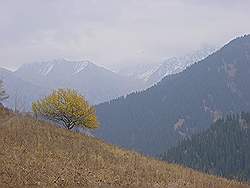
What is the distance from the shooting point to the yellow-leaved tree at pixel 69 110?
6994cm

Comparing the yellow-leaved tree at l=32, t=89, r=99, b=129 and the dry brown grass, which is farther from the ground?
the yellow-leaved tree at l=32, t=89, r=99, b=129

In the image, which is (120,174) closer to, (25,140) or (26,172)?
(26,172)

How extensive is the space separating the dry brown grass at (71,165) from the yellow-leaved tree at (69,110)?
1824 cm

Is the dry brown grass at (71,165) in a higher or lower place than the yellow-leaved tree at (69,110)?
lower

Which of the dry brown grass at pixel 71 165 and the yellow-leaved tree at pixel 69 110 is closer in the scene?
the dry brown grass at pixel 71 165

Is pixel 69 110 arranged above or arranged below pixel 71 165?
above

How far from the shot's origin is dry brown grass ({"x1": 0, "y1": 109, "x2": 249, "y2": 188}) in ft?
103

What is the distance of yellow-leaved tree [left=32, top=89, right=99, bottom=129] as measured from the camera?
69938mm

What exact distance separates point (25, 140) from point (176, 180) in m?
14.6

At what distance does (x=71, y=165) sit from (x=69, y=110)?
111ft

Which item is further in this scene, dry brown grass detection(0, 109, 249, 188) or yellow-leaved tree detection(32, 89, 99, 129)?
yellow-leaved tree detection(32, 89, 99, 129)

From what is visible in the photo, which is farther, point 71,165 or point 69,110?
point 69,110

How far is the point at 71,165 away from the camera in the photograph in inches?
1428

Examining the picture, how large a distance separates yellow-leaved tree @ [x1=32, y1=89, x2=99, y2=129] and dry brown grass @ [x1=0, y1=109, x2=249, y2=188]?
1824 cm
